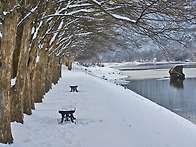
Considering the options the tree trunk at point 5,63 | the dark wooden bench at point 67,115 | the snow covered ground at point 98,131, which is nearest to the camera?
the tree trunk at point 5,63

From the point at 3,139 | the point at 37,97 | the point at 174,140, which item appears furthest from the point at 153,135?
the point at 37,97

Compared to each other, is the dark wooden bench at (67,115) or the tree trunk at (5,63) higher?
the tree trunk at (5,63)

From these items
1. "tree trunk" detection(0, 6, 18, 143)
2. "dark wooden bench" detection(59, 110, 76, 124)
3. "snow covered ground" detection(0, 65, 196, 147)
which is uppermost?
"tree trunk" detection(0, 6, 18, 143)

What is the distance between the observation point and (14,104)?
8.57 m

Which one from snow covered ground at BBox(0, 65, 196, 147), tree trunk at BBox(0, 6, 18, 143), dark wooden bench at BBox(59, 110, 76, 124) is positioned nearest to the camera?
tree trunk at BBox(0, 6, 18, 143)

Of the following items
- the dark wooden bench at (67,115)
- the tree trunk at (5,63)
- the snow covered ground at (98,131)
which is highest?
the tree trunk at (5,63)

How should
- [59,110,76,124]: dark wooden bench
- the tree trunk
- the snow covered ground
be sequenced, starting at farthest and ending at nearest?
[59,110,76,124]: dark wooden bench
the snow covered ground
the tree trunk

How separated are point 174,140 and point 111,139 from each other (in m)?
2.36

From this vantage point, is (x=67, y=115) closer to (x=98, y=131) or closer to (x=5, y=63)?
(x=98, y=131)

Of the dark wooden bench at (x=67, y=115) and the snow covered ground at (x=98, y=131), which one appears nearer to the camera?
the snow covered ground at (x=98, y=131)

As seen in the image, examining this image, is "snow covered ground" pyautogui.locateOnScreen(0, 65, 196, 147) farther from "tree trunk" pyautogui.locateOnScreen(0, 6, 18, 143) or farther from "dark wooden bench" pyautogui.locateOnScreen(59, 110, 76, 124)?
"tree trunk" pyautogui.locateOnScreen(0, 6, 18, 143)

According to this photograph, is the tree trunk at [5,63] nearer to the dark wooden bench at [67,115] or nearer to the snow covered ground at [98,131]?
the snow covered ground at [98,131]

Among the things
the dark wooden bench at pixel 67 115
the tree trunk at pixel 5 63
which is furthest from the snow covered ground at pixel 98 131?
the tree trunk at pixel 5 63

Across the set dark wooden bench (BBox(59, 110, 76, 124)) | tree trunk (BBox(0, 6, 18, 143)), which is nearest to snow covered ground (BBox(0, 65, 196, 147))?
dark wooden bench (BBox(59, 110, 76, 124))
